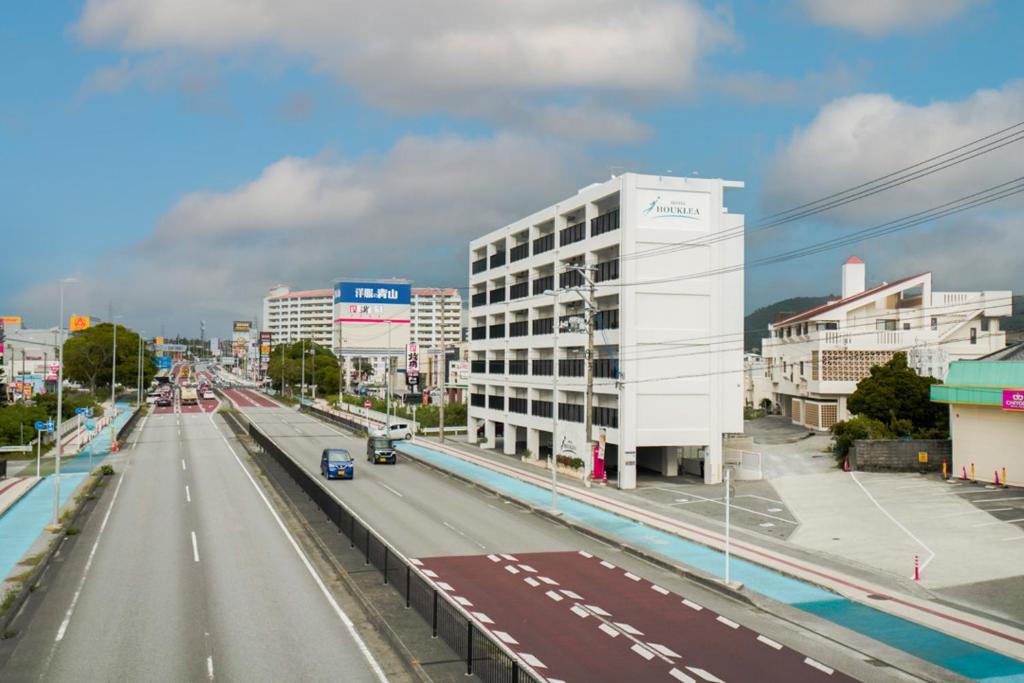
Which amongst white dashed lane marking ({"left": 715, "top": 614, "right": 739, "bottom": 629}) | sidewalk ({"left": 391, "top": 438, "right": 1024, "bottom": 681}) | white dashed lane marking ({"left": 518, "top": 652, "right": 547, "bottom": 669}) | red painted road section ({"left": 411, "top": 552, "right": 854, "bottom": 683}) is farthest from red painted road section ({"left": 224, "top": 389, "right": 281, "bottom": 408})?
white dashed lane marking ({"left": 518, "top": 652, "right": 547, "bottom": 669})

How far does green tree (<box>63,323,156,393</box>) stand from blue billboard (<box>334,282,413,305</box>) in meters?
37.5

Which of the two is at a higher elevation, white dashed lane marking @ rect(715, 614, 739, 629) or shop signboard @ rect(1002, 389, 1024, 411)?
shop signboard @ rect(1002, 389, 1024, 411)

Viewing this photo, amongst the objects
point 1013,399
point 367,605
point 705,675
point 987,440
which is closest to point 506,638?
point 367,605

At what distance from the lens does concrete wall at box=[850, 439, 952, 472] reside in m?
46.5

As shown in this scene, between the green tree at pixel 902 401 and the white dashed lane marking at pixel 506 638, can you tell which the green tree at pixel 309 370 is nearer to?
the green tree at pixel 902 401

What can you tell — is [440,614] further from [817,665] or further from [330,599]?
[817,665]

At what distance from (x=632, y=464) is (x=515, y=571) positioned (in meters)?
19.8

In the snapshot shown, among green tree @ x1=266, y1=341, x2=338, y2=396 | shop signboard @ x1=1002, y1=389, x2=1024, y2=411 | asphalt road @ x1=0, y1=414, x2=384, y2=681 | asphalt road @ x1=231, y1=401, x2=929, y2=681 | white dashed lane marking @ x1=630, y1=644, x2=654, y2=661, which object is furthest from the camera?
green tree @ x1=266, y1=341, x2=338, y2=396

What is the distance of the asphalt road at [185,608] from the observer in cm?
1672

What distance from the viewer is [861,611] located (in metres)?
21.8

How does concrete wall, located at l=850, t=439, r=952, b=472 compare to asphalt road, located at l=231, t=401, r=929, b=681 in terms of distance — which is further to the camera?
concrete wall, located at l=850, t=439, r=952, b=472

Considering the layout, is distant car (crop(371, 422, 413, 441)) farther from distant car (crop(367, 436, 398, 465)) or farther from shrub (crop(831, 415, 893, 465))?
shrub (crop(831, 415, 893, 465))

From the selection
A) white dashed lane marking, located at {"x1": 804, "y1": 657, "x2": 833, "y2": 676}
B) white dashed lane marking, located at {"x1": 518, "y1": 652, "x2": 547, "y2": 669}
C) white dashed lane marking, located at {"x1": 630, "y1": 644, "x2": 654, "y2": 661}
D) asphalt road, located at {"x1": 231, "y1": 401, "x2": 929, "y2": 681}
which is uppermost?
white dashed lane marking, located at {"x1": 518, "y1": 652, "x2": 547, "y2": 669}

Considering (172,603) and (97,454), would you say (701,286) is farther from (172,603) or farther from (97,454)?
(97,454)
